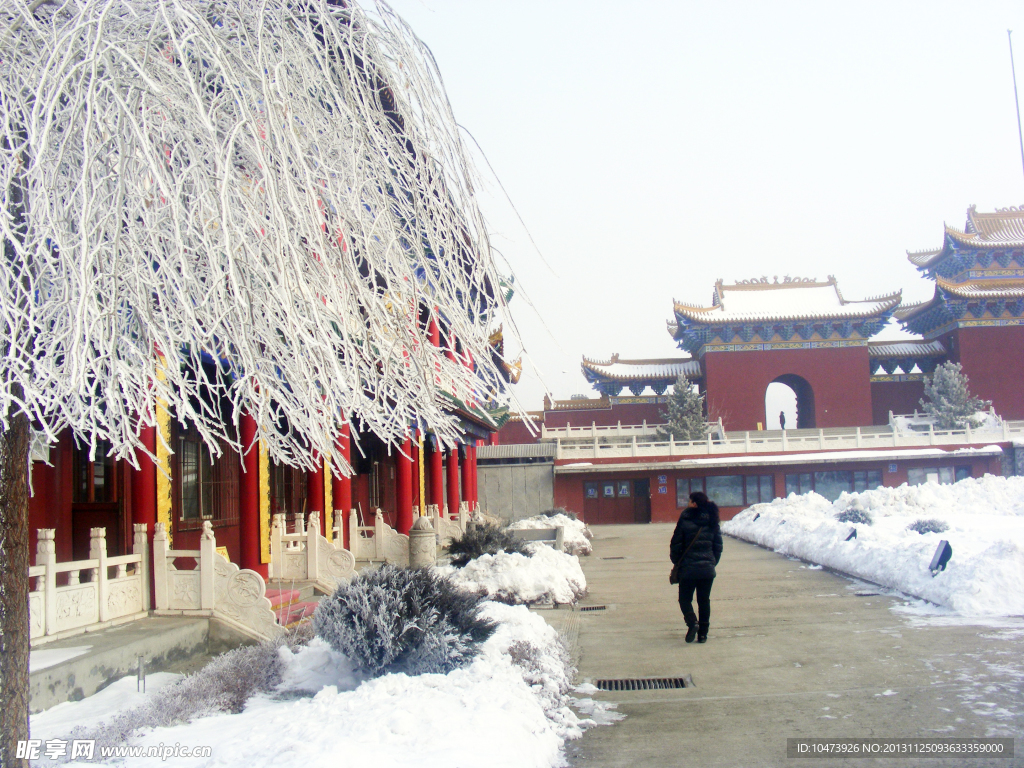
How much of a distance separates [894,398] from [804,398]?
5014mm

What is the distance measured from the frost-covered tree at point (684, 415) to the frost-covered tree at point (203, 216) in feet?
→ 125

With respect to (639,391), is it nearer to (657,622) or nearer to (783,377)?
(783,377)

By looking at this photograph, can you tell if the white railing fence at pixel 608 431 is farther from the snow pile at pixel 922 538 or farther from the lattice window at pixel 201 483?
the lattice window at pixel 201 483

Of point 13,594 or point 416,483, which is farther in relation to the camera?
point 416,483

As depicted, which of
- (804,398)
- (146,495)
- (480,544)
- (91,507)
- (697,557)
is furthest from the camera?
(804,398)

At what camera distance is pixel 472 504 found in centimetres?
2664

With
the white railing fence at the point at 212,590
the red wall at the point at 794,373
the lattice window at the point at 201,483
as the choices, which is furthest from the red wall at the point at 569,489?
the white railing fence at the point at 212,590

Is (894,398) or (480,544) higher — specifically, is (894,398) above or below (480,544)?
above

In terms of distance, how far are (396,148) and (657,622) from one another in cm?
755

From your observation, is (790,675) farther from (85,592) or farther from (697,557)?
(85,592)

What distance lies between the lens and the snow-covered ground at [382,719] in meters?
4.07

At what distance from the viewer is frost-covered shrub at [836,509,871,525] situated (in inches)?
736

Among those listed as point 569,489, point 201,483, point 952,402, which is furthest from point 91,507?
point 952,402

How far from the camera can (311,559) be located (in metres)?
10.3
